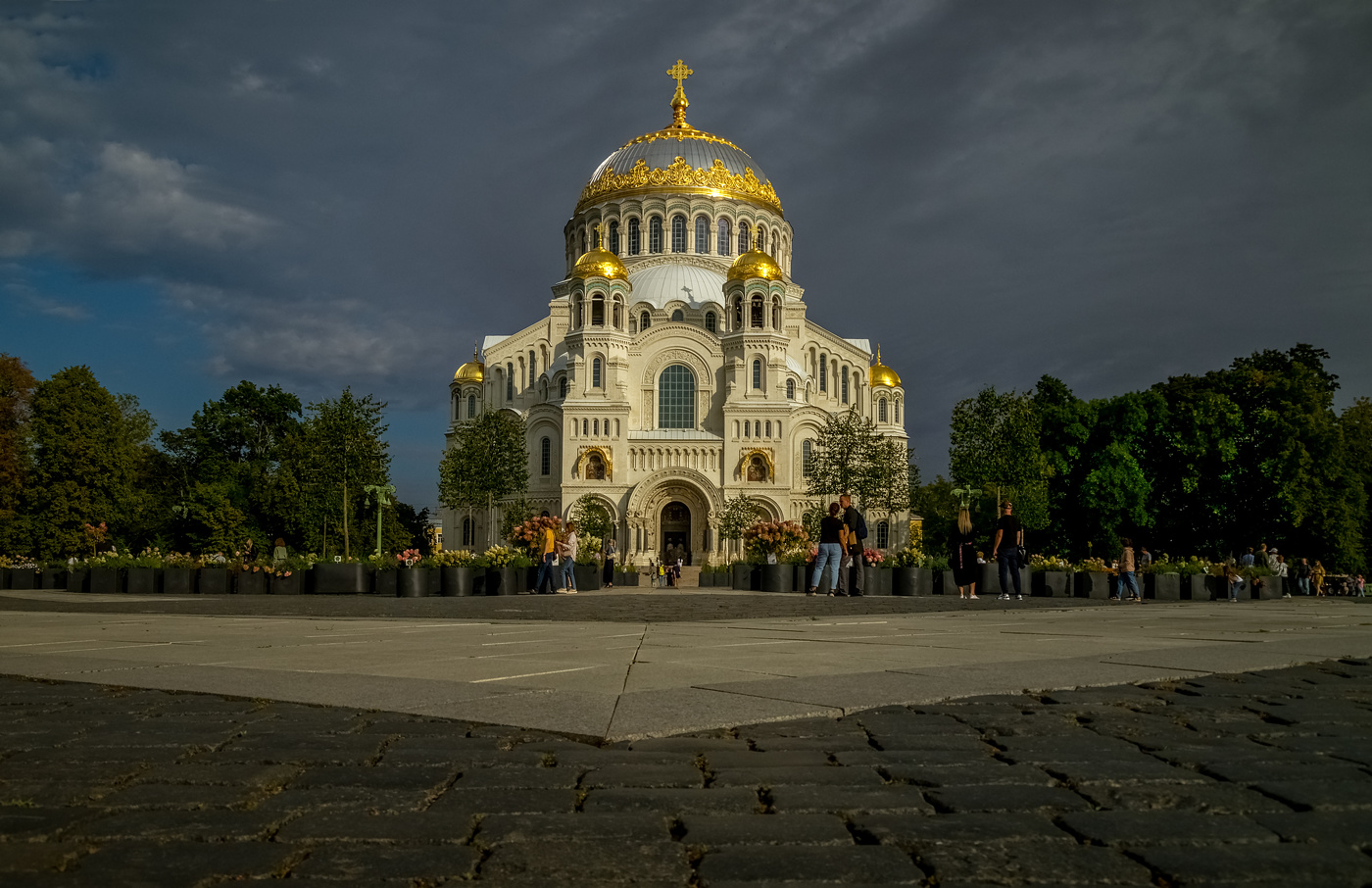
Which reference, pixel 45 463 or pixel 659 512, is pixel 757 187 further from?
pixel 45 463

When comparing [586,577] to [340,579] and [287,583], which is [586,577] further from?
[287,583]

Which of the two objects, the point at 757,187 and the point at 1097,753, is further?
the point at 757,187

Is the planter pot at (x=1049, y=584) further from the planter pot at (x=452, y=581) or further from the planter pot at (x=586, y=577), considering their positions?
the planter pot at (x=452, y=581)

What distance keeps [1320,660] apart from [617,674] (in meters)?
4.82

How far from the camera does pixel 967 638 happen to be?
27.8ft

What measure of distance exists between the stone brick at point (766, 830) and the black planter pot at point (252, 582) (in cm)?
2060

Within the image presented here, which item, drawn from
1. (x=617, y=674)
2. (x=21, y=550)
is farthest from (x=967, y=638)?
(x=21, y=550)

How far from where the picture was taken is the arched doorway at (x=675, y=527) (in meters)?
54.8

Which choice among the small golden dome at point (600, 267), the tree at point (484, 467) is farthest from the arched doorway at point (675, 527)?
the small golden dome at point (600, 267)

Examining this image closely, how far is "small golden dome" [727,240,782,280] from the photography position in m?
56.9

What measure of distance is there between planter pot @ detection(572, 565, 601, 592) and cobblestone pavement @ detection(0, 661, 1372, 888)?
22.3 m

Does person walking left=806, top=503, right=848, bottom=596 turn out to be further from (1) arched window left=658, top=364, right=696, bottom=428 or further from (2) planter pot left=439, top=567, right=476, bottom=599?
(1) arched window left=658, top=364, right=696, bottom=428

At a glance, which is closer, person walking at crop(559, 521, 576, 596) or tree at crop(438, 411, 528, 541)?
person walking at crop(559, 521, 576, 596)

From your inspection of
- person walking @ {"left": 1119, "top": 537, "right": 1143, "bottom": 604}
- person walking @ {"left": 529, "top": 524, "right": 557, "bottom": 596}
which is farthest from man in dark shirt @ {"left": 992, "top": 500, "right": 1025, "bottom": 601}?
person walking @ {"left": 529, "top": 524, "right": 557, "bottom": 596}
